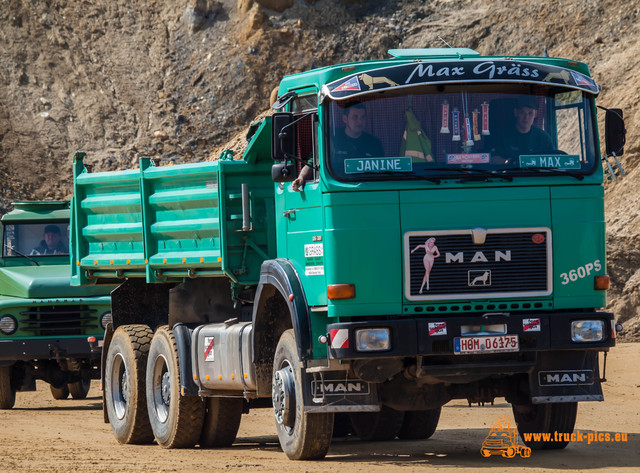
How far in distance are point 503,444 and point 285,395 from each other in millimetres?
2402

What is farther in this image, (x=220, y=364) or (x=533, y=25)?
(x=533, y=25)

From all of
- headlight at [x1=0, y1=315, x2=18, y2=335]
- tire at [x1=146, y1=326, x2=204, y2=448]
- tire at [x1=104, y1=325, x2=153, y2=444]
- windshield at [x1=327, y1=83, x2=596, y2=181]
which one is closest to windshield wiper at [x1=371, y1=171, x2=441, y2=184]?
windshield at [x1=327, y1=83, x2=596, y2=181]

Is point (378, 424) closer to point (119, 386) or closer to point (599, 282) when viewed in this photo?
point (119, 386)

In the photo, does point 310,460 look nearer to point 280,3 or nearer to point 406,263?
point 406,263

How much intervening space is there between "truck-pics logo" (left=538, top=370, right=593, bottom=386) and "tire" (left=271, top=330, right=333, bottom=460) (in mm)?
1808

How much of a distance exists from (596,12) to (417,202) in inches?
1109

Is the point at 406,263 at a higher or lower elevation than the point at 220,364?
higher

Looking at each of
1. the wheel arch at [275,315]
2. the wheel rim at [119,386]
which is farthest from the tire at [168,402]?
the wheel arch at [275,315]

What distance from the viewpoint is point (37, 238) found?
18922 millimetres

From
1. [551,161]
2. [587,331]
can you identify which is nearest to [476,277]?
[587,331]

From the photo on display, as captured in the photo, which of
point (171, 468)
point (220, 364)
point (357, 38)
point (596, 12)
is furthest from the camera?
point (357, 38)

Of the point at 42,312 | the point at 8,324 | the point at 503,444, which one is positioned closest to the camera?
the point at 503,444

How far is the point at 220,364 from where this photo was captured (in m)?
11.6

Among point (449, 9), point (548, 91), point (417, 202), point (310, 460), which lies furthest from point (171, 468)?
point (449, 9)
